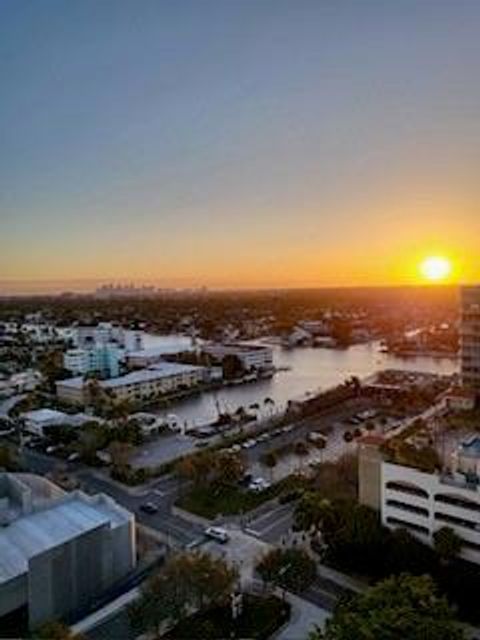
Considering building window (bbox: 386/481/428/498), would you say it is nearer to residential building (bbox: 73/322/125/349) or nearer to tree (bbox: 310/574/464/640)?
tree (bbox: 310/574/464/640)

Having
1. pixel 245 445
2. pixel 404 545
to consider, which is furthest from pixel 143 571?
pixel 245 445

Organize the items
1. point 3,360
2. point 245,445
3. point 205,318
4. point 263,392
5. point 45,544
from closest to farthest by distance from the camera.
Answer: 1. point 45,544
2. point 245,445
3. point 263,392
4. point 3,360
5. point 205,318

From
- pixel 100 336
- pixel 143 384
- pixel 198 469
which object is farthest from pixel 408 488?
pixel 100 336

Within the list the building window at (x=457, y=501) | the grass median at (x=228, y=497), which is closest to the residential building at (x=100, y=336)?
the grass median at (x=228, y=497)

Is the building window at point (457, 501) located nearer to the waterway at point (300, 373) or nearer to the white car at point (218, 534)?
the white car at point (218, 534)

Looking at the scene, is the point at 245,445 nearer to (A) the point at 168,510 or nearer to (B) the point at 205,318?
(A) the point at 168,510

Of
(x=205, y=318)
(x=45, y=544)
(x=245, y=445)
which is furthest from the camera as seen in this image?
(x=205, y=318)
